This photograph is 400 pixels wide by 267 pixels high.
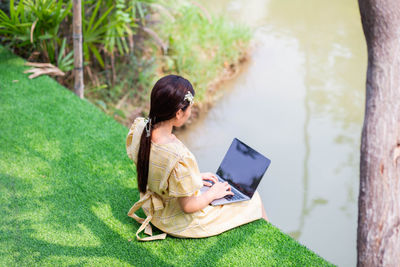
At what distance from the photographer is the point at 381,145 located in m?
1.70

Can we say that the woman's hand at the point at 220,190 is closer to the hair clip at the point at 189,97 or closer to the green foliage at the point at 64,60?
the hair clip at the point at 189,97

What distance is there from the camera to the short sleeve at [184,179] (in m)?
2.24

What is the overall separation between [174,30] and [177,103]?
4151mm

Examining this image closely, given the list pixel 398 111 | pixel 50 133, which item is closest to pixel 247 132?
pixel 50 133

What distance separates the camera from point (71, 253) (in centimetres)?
247

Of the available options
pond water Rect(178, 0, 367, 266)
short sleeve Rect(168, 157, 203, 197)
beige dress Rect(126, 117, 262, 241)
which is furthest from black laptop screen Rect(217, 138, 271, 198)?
pond water Rect(178, 0, 367, 266)

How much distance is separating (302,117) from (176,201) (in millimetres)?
3600

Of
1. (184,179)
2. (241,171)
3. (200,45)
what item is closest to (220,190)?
(241,171)

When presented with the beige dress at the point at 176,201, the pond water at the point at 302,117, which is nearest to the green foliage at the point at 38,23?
the pond water at the point at 302,117

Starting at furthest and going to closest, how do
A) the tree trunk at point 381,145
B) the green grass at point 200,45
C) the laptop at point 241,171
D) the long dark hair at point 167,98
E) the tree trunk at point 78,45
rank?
the green grass at point 200,45, the tree trunk at point 78,45, the laptop at point 241,171, the long dark hair at point 167,98, the tree trunk at point 381,145

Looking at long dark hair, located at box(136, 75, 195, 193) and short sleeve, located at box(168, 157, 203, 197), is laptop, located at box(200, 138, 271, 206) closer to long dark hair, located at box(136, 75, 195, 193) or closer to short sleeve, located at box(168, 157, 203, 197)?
short sleeve, located at box(168, 157, 203, 197)

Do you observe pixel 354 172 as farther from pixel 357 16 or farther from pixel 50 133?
pixel 357 16

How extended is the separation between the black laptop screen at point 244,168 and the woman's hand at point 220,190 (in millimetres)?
96

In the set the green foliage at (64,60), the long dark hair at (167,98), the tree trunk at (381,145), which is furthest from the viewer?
the green foliage at (64,60)
